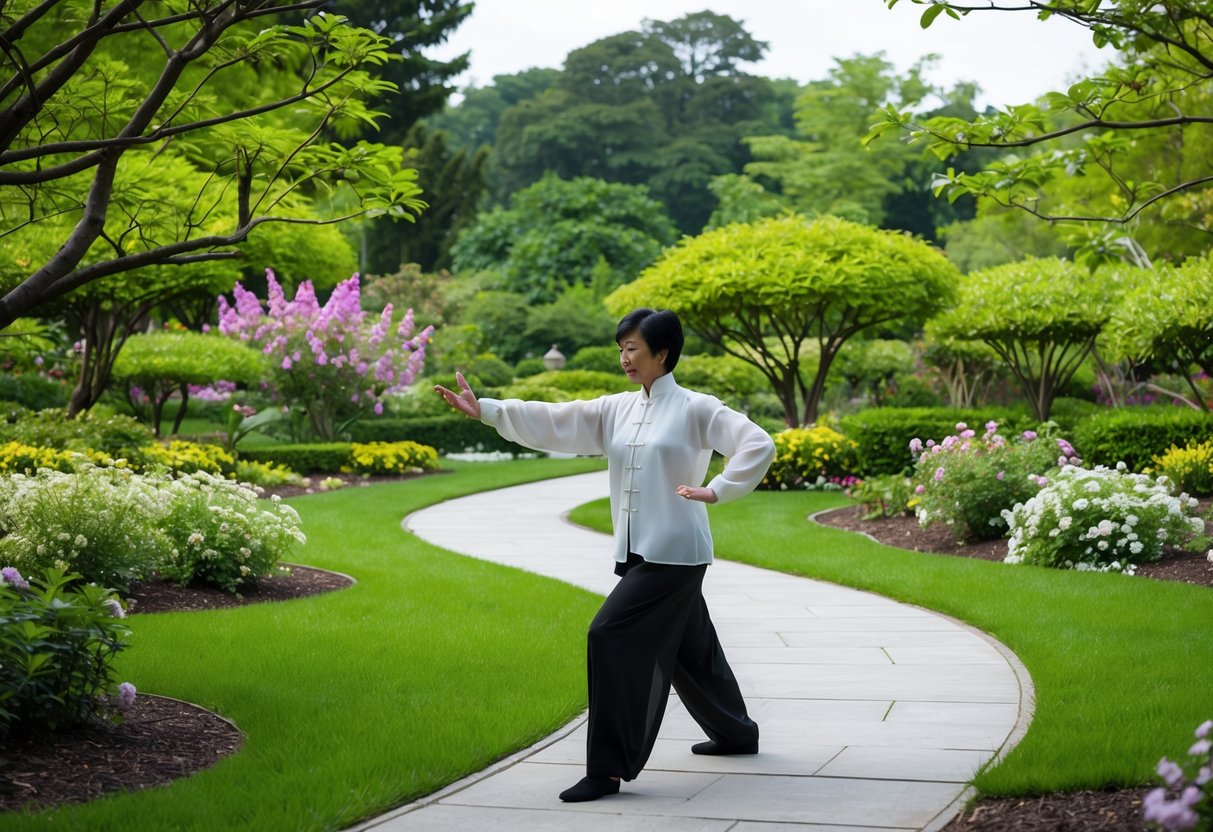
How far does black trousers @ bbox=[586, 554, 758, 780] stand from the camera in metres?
4.72

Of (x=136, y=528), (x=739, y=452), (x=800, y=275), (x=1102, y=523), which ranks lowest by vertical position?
(x=1102, y=523)

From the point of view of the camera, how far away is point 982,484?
11.6m

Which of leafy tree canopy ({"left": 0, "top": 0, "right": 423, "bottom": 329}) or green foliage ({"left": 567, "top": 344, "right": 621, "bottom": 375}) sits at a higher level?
leafy tree canopy ({"left": 0, "top": 0, "right": 423, "bottom": 329})

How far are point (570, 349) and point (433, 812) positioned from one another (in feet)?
110

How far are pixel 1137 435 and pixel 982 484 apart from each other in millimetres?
3536

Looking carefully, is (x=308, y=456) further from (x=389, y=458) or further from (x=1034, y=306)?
(x=1034, y=306)

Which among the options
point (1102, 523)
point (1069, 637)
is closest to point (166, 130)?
point (1069, 637)

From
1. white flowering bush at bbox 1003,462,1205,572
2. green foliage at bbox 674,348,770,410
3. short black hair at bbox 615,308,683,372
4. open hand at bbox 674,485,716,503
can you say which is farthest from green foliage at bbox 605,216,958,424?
open hand at bbox 674,485,716,503

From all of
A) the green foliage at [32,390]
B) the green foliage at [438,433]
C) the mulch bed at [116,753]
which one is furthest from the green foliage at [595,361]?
the mulch bed at [116,753]

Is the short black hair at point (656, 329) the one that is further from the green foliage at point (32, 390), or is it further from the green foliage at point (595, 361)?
the green foliage at point (595, 361)

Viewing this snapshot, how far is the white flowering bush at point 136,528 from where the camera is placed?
7.91 metres

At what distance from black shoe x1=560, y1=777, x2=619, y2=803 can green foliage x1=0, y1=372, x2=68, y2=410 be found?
812 inches

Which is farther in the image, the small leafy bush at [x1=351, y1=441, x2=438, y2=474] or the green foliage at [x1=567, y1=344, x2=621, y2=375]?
the green foliage at [x1=567, y1=344, x2=621, y2=375]

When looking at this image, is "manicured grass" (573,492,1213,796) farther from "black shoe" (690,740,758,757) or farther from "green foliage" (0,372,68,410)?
"green foliage" (0,372,68,410)
